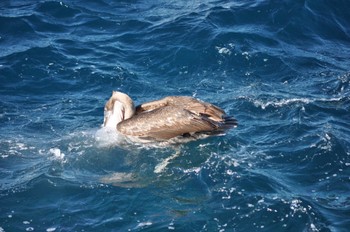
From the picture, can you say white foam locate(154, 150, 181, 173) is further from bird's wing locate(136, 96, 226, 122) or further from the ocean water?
bird's wing locate(136, 96, 226, 122)

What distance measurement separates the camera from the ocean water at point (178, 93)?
8305mm

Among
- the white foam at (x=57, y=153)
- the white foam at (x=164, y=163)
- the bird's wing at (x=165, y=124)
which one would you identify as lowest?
the white foam at (x=164, y=163)

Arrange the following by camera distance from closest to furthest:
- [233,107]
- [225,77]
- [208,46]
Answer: [233,107]
[225,77]
[208,46]

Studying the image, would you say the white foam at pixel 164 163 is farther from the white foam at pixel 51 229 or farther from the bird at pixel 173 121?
the white foam at pixel 51 229

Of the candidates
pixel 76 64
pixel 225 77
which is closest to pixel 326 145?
pixel 225 77

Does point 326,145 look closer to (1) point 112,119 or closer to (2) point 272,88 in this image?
(2) point 272,88

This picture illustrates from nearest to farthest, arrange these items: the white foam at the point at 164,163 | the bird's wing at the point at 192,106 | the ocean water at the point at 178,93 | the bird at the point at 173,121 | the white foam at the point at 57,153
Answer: the ocean water at the point at 178,93
the white foam at the point at 164,163
the white foam at the point at 57,153
the bird at the point at 173,121
the bird's wing at the point at 192,106

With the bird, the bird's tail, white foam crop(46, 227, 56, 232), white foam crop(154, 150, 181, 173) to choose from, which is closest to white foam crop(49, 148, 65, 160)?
the bird

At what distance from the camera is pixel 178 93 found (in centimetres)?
1252

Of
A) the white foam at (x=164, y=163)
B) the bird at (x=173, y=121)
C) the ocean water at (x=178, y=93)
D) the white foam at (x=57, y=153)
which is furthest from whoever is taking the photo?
the bird at (x=173, y=121)

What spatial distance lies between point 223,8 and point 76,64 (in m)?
4.75

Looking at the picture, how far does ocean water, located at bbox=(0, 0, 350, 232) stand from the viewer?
8.30 metres

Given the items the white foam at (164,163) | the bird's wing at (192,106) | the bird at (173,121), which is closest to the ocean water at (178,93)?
the white foam at (164,163)

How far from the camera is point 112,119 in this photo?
10922 millimetres
